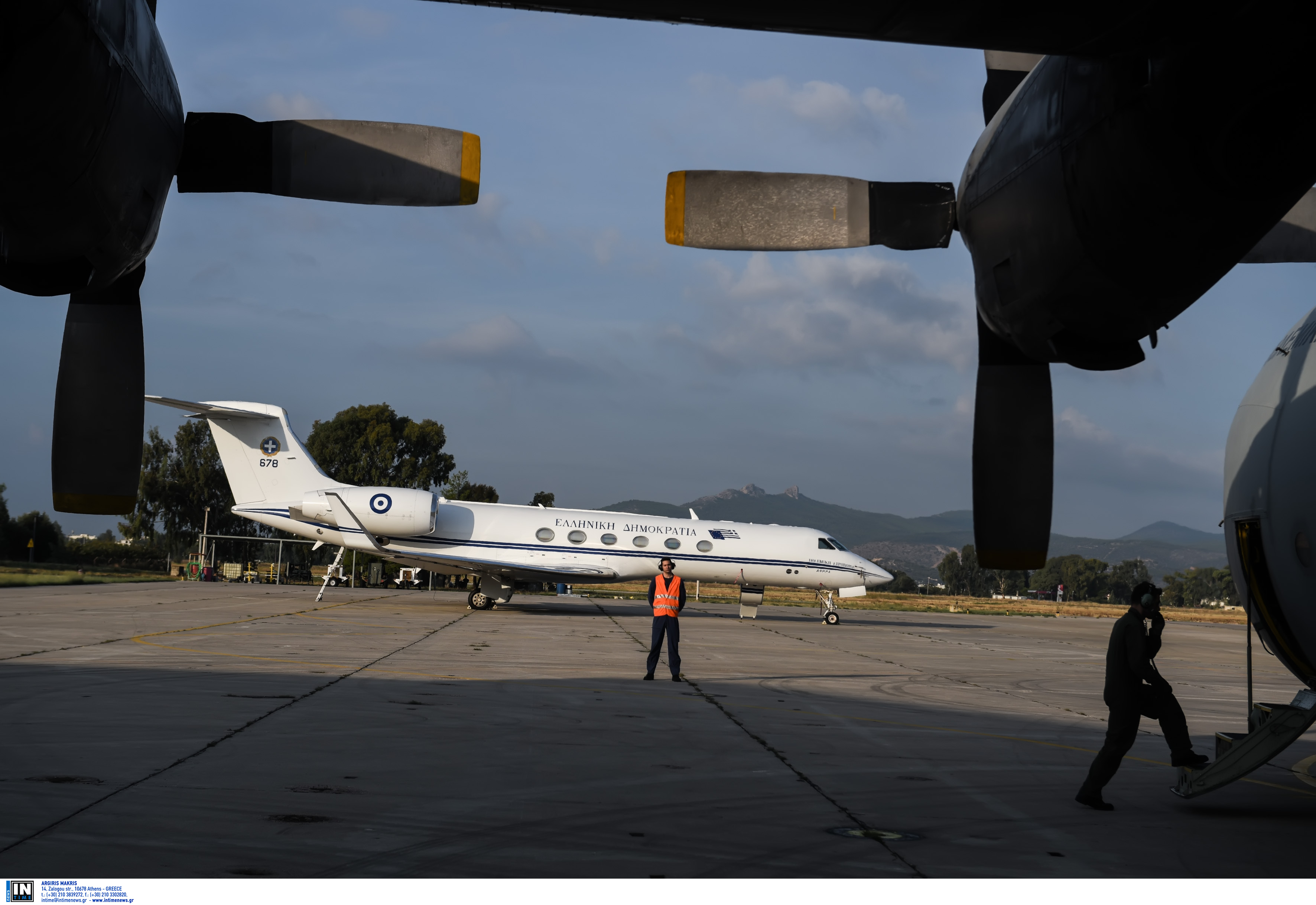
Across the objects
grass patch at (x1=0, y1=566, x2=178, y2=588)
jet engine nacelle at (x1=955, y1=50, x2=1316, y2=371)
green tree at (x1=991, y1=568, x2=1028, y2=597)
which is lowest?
green tree at (x1=991, y1=568, x2=1028, y2=597)

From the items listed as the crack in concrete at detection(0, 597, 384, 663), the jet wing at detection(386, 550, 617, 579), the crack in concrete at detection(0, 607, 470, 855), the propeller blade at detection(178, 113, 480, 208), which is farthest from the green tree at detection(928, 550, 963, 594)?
the propeller blade at detection(178, 113, 480, 208)

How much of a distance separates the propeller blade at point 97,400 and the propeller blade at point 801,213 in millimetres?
3340

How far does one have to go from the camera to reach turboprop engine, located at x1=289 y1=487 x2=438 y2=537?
27.8m

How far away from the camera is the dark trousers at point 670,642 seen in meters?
14.1

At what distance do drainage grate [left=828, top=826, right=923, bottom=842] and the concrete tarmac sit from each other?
0.12ft

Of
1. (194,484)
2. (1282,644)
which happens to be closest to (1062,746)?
(1282,644)

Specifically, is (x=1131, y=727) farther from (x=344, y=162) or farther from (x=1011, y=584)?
(x=1011, y=584)

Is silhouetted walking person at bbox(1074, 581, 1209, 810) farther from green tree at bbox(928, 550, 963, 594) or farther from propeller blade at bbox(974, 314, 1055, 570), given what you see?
green tree at bbox(928, 550, 963, 594)

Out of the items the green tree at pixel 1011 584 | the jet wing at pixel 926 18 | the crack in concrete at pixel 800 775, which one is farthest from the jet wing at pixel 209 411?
the green tree at pixel 1011 584

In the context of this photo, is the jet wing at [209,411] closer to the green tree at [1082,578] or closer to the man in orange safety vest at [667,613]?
the man in orange safety vest at [667,613]

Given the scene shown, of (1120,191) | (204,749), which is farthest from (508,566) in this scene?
(1120,191)

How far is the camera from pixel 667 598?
1405 centimetres
